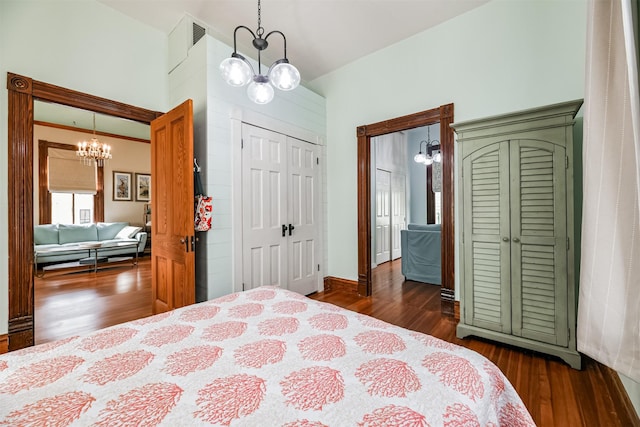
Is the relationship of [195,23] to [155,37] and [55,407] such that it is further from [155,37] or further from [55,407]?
[55,407]

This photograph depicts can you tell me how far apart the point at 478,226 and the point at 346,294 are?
1.95 metres

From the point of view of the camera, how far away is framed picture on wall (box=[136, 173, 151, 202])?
7258mm

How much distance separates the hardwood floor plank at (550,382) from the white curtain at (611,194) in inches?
33.7

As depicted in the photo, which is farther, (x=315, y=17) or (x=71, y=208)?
(x=71, y=208)

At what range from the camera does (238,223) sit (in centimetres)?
286

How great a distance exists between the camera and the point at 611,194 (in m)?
0.94

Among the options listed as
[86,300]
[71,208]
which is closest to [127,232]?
[71,208]

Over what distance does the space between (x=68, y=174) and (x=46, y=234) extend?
152 cm

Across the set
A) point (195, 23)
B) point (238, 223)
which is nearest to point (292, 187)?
point (238, 223)

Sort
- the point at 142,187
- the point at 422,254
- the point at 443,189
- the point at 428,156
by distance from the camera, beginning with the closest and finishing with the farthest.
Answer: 1. the point at 443,189
2. the point at 422,254
3. the point at 428,156
4. the point at 142,187

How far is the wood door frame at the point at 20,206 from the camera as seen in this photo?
2.17 meters

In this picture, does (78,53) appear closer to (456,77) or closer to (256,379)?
(256,379)

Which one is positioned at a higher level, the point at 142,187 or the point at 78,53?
the point at 78,53

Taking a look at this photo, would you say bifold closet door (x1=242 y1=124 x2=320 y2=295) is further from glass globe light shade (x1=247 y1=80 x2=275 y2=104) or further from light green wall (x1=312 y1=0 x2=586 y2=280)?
glass globe light shade (x1=247 y1=80 x2=275 y2=104)
